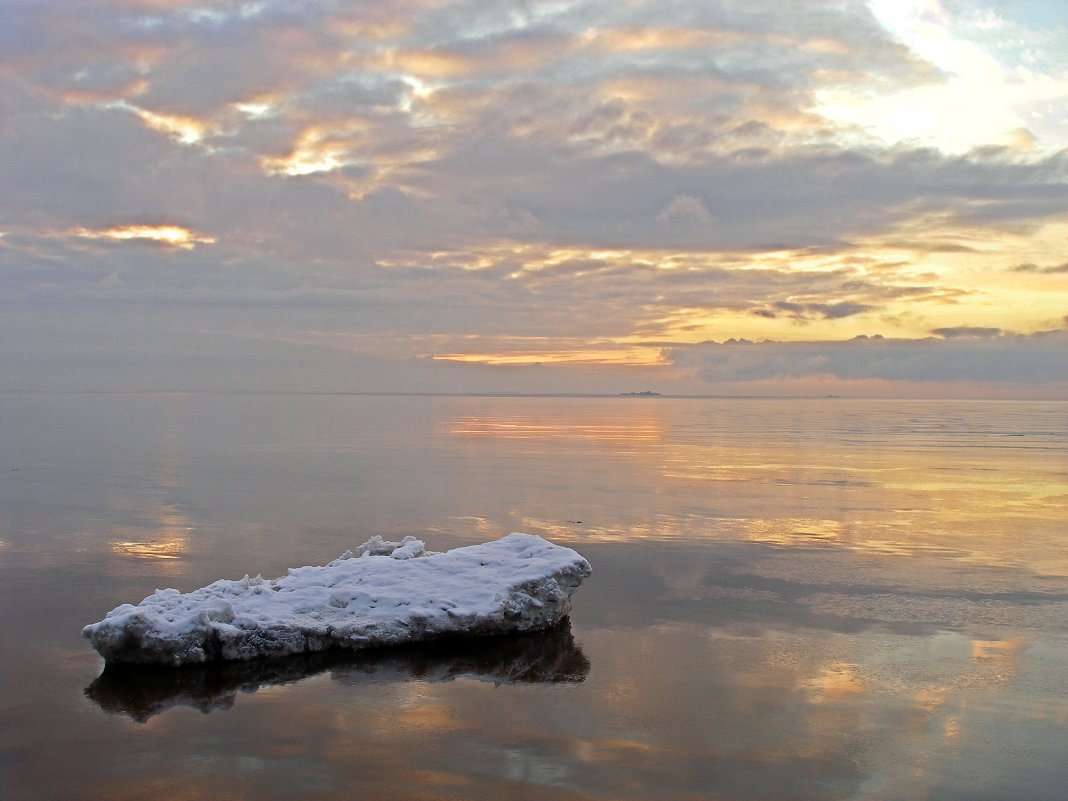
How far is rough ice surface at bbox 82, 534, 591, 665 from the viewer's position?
14.5 metres

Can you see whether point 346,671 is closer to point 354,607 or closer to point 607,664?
point 354,607

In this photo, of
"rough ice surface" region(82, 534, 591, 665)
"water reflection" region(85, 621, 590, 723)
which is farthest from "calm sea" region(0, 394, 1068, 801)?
"rough ice surface" region(82, 534, 591, 665)

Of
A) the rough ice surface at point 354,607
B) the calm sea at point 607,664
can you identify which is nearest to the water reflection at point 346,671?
the calm sea at point 607,664

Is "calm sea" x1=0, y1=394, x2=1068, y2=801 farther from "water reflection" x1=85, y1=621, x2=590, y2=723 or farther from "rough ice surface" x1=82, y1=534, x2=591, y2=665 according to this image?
"rough ice surface" x1=82, y1=534, x2=591, y2=665

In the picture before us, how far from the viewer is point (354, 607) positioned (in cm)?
1645

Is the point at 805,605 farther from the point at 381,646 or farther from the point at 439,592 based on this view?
the point at 381,646

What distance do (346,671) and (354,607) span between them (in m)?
1.86

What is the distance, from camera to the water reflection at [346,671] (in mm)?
13445

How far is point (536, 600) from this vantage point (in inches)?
669

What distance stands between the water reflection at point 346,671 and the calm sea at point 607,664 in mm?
57

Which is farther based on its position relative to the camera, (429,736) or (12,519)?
(12,519)

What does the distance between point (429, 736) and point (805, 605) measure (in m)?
9.39

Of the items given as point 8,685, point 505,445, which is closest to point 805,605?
point 8,685

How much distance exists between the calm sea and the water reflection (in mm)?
57
